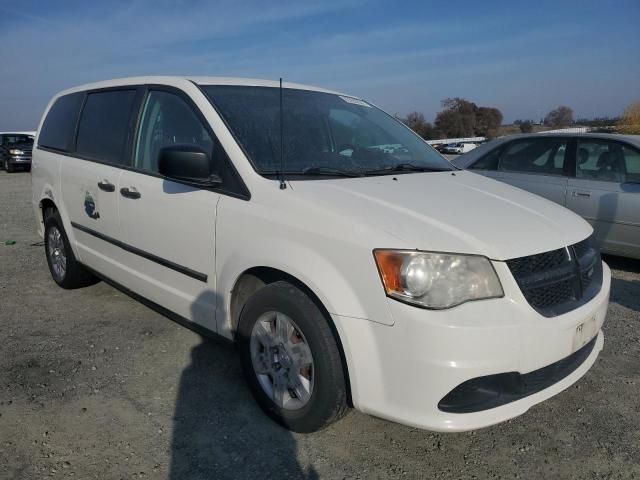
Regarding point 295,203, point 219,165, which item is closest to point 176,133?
point 219,165

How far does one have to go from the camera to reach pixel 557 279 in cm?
238

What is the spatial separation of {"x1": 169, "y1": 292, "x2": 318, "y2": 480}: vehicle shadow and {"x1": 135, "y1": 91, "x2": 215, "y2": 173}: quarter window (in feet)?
3.10

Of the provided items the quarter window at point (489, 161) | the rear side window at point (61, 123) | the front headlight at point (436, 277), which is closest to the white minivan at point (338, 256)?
the front headlight at point (436, 277)

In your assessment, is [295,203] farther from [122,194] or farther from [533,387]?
[122,194]

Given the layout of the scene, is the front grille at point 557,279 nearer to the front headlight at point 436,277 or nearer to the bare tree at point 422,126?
the front headlight at point 436,277

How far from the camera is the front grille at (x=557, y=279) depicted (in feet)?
7.41

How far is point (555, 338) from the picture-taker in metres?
2.27

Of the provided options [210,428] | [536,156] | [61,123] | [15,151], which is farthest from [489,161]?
[15,151]

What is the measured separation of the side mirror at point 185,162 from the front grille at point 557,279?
1589mm

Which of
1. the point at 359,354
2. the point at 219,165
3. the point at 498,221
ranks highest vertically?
the point at 219,165

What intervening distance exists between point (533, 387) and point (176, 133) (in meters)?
2.45

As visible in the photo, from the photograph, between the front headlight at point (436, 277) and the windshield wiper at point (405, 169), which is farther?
the windshield wiper at point (405, 169)

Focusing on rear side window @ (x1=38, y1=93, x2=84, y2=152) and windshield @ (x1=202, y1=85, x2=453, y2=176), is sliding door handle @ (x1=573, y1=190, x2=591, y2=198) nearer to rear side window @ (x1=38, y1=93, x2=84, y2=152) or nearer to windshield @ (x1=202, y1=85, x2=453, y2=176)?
windshield @ (x1=202, y1=85, x2=453, y2=176)

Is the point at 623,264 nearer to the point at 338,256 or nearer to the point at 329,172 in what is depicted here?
the point at 329,172
